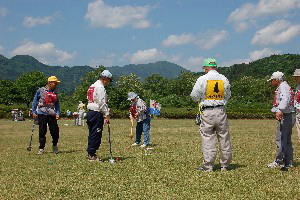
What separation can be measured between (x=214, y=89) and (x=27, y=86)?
101 metres

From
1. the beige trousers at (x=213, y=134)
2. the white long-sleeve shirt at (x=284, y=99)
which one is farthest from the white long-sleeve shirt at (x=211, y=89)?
the white long-sleeve shirt at (x=284, y=99)

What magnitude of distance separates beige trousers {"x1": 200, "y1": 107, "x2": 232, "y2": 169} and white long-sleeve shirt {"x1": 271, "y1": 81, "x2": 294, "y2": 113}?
1.40 metres

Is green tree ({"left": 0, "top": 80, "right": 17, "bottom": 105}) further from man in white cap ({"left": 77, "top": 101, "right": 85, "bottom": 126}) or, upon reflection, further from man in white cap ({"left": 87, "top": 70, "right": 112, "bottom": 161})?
man in white cap ({"left": 87, "top": 70, "right": 112, "bottom": 161})

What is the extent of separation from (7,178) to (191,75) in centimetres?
11243

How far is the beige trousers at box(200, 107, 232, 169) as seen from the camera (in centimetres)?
834

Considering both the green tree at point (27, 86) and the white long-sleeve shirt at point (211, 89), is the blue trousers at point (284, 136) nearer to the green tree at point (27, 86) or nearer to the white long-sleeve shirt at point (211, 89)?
the white long-sleeve shirt at point (211, 89)

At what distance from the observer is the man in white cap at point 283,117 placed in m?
8.59

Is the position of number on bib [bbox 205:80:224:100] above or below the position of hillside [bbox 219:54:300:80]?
below

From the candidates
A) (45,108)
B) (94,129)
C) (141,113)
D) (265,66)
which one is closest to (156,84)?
(265,66)

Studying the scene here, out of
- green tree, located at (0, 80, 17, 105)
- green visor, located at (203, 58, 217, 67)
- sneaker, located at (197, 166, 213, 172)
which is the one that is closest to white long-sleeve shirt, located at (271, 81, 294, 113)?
green visor, located at (203, 58, 217, 67)

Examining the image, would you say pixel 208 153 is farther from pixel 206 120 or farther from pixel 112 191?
pixel 112 191

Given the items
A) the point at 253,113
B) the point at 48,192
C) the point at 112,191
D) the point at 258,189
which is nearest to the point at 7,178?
the point at 48,192

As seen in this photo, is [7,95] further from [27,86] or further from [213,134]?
[213,134]

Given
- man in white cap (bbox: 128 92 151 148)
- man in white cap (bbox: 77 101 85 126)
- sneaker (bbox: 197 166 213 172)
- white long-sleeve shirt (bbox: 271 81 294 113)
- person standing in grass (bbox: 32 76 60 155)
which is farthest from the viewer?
man in white cap (bbox: 77 101 85 126)
